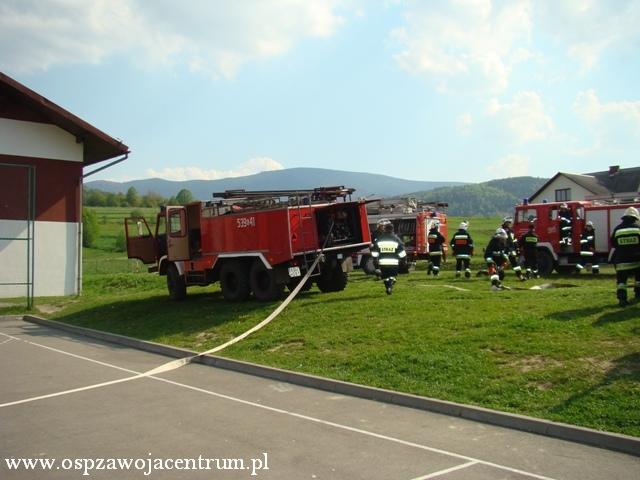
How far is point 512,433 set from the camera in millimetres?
6527

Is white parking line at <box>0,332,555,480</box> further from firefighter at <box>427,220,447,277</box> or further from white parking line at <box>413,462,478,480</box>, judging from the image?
firefighter at <box>427,220,447,277</box>

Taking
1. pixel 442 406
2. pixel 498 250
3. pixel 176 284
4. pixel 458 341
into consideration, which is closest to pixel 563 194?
pixel 498 250

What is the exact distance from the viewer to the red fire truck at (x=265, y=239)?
14406 millimetres

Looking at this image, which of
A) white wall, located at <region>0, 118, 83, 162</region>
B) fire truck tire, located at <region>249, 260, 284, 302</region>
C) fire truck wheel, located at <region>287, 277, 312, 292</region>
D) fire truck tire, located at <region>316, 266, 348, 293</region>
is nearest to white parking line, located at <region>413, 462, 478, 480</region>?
fire truck tire, located at <region>249, 260, 284, 302</region>

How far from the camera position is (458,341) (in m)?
9.45

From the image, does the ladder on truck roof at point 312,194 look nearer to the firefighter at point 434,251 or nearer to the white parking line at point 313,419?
the firefighter at point 434,251

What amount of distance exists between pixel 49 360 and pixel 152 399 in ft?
13.9

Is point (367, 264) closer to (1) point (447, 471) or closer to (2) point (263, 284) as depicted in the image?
(2) point (263, 284)

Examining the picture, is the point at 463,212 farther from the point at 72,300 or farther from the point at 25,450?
the point at 25,450

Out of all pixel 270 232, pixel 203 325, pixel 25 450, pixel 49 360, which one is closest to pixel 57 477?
pixel 25 450

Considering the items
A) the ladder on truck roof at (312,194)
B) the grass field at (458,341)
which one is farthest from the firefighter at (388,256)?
the ladder on truck roof at (312,194)

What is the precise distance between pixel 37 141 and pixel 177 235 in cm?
955

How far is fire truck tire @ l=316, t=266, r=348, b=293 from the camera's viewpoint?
16.1 m

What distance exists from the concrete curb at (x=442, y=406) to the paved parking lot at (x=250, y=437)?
0.43ft
